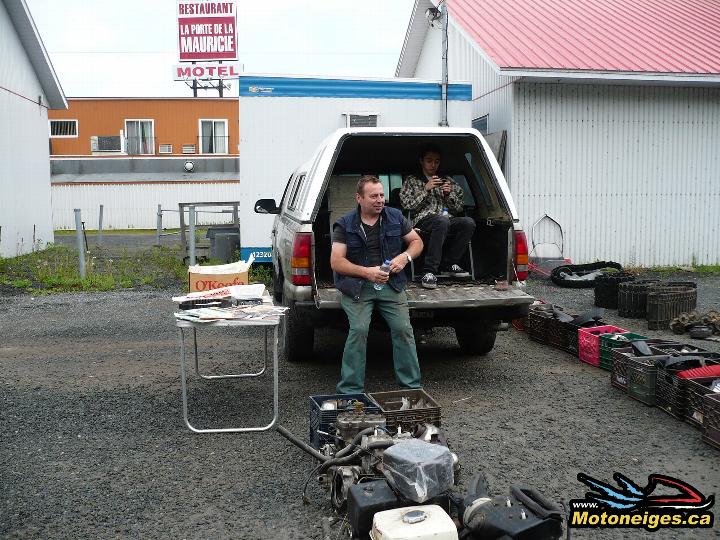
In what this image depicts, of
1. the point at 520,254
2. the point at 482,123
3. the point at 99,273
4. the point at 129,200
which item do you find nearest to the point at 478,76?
the point at 482,123

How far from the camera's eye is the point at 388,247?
19.0ft

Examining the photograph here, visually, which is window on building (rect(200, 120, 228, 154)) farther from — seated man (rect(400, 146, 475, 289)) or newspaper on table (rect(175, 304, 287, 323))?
newspaper on table (rect(175, 304, 287, 323))

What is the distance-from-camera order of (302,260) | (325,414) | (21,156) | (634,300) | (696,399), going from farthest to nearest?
(21,156) < (634,300) < (302,260) < (696,399) < (325,414)

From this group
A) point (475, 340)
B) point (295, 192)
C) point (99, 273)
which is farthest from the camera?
point (99, 273)

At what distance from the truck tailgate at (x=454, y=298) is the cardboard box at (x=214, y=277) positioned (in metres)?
0.95

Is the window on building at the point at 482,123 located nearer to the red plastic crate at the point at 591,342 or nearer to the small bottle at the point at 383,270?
the red plastic crate at the point at 591,342

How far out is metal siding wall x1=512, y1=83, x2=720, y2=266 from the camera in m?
13.6

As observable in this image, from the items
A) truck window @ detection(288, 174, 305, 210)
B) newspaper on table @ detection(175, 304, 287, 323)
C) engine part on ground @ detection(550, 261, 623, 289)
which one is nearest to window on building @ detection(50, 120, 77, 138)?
engine part on ground @ detection(550, 261, 623, 289)

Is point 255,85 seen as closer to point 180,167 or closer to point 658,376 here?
point 658,376

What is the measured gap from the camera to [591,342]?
277 inches

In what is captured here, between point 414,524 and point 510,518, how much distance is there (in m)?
0.43

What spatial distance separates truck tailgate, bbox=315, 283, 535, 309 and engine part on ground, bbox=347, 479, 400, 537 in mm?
2458

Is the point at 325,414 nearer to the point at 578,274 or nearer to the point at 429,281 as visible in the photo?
the point at 429,281

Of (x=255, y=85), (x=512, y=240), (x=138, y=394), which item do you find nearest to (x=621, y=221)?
(x=255, y=85)
